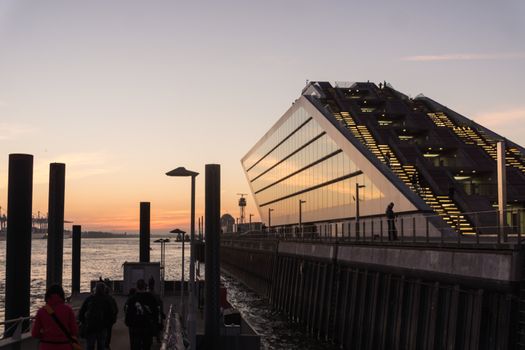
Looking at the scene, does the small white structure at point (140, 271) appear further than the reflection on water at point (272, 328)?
No

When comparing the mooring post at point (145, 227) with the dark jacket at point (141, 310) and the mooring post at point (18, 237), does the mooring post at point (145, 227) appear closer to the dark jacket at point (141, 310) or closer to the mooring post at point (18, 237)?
the mooring post at point (18, 237)

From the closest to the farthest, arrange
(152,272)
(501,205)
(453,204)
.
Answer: (501,205), (152,272), (453,204)

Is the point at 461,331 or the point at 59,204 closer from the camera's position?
the point at 461,331

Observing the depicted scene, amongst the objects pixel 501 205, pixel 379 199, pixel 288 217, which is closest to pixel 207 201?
pixel 501 205

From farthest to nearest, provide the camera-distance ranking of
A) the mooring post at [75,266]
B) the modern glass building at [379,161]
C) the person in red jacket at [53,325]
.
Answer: the modern glass building at [379,161] → the mooring post at [75,266] → the person in red jacket at [53,325]

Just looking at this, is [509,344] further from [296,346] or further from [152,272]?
[152,272]

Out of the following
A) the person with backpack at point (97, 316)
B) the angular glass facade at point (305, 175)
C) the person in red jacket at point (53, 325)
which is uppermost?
the angular glass facade at point (305, 175)

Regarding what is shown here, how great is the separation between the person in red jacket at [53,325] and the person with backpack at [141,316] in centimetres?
365

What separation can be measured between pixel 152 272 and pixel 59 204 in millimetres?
6394

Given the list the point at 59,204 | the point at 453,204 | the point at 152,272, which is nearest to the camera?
the point at 59,204

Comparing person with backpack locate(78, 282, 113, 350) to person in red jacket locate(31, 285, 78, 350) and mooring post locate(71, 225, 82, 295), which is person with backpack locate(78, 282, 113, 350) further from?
mooring post locate(71, 225, 82, 295)

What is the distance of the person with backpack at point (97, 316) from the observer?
1255 centimetres

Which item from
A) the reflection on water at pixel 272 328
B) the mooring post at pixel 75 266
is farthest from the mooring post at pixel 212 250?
the mooring post at pixel 75 266

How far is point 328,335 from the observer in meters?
30.1
